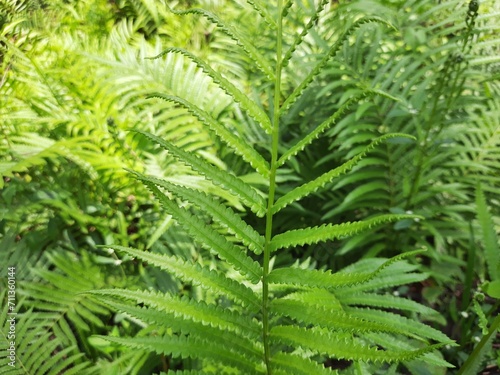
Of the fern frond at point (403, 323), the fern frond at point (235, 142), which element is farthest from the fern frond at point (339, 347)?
the fern frond at point (403, 323)

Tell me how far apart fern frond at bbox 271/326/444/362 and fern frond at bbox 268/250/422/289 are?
0.08m

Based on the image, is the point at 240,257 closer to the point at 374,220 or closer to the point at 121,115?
the point at 374,220

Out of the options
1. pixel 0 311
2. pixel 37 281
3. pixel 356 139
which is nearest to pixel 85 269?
pixel 37 281

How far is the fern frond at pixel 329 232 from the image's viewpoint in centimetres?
61

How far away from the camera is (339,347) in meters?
0.62

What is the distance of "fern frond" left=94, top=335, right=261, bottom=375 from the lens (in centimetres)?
65

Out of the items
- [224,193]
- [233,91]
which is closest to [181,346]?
[233,91]

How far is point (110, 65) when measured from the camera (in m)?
1.67

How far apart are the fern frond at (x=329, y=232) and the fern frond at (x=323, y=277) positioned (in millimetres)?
45

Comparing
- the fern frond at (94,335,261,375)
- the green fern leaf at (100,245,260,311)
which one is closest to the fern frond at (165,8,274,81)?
the green fern leaf at (100,245,260,311)

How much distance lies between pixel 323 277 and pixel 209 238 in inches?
7.3

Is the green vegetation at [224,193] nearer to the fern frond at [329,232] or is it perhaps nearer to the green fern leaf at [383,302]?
the green fern leaf at [383,302]

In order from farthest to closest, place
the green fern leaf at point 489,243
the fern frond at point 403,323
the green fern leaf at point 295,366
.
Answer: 1. the green fern leaf at point 489,243
2. the fern frond at point 403,323
3. the green fern leaf at point 295,366

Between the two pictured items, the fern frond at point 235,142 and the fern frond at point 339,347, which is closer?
the fern frond at point 339,347
